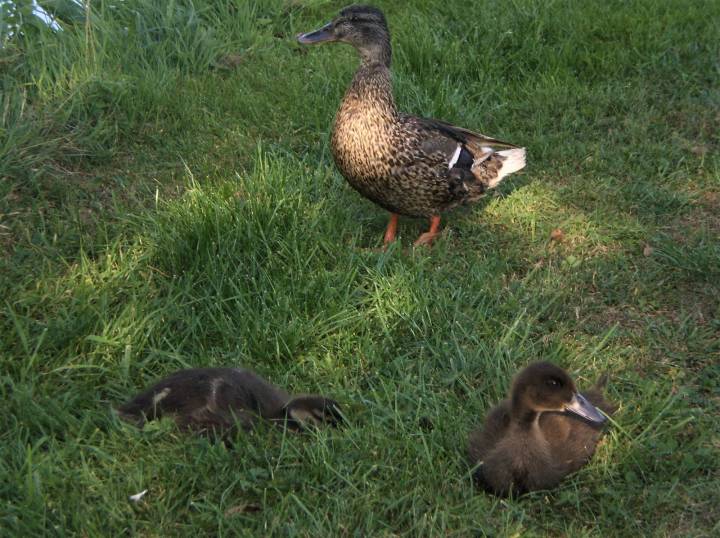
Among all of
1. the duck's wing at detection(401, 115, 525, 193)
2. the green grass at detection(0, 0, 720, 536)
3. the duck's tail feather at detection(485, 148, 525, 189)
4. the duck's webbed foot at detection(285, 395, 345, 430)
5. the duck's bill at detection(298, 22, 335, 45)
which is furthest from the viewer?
the duck's tail feather at detection(485, 148, 525, 189)

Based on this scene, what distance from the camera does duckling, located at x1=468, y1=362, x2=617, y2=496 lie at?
3322 mm

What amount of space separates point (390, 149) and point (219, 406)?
1.86 metres

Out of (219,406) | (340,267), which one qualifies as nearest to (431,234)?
(340,267)

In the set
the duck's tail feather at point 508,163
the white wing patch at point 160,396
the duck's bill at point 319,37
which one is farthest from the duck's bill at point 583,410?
the duck's bill at point 319,37

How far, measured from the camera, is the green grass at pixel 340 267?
3295mm

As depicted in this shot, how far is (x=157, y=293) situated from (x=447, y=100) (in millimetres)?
2553

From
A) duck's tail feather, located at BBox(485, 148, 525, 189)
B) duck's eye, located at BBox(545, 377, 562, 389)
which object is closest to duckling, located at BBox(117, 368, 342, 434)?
duck's eye, located at BBox(545, 377, 562, 389)

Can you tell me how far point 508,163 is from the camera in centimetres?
532

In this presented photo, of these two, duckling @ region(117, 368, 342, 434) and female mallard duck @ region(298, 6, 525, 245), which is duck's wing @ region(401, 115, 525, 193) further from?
duckling @ region(117, 368, 342, 434)

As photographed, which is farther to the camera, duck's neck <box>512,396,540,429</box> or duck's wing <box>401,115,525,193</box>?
duck's wing <box>401,115,525,193</box>

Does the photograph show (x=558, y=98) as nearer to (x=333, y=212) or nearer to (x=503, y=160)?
(x=503, y=160)

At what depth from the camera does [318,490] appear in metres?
3.26

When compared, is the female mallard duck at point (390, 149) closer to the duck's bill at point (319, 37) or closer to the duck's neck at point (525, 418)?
the duck's bill at point (319, 37)

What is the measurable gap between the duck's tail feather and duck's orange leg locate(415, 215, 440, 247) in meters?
0.35
